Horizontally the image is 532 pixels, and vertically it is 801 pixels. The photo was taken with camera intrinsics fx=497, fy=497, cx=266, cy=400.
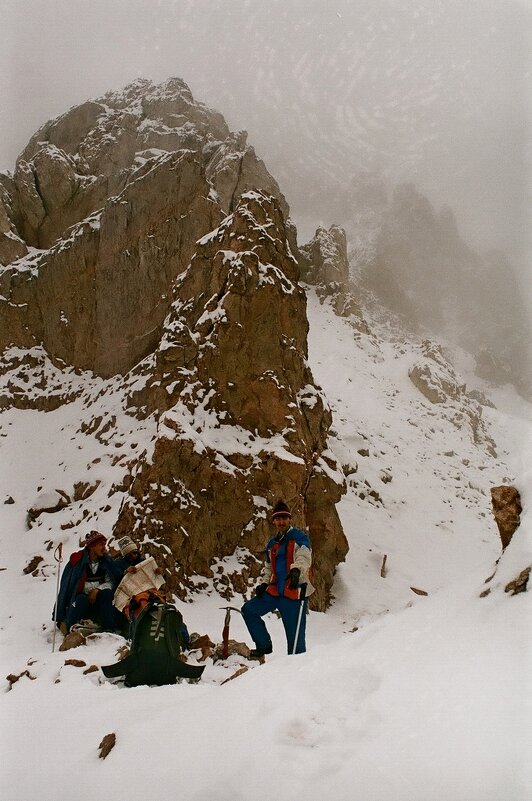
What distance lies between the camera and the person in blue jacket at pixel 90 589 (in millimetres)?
7082

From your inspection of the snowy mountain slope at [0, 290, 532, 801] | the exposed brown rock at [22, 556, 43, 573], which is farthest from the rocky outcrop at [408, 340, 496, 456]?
the snowy mountain slope at [0, 290, 532, 801]

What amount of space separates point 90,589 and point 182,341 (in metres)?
7.78

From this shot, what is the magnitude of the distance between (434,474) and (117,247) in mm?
16598

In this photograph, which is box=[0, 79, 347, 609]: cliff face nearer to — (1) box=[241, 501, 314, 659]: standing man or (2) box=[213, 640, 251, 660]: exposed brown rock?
(2) box=[213, 640, 251, 660]: exposed brown rock

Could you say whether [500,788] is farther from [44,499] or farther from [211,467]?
[44,499]

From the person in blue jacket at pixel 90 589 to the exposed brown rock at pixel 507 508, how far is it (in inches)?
221

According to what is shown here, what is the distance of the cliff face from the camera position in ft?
36.2

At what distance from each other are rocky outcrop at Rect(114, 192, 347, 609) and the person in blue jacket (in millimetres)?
2754

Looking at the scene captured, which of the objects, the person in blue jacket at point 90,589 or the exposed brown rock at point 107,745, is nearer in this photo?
the exposed brown rock at point 107,745

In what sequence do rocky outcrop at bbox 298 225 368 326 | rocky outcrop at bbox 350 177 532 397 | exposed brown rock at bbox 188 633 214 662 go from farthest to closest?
rocky outcrop at bbox 350 177 532 397 → rocky outcrop at bbox 298 225 368 326 → exposed brown rock at bbox 188 633 214 662

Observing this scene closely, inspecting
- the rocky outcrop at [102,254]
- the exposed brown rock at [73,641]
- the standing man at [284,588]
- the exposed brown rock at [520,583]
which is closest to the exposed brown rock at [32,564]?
the exposed brown rock at [73,641]

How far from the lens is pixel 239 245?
1410 cm

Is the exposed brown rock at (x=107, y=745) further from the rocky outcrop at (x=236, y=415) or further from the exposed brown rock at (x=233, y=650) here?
the rocky outcrop at (x=236, y=415)

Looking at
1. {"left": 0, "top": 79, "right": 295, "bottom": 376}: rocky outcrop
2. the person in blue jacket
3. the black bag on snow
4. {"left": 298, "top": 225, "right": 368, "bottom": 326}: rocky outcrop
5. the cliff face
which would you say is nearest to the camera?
the black bag on snow
